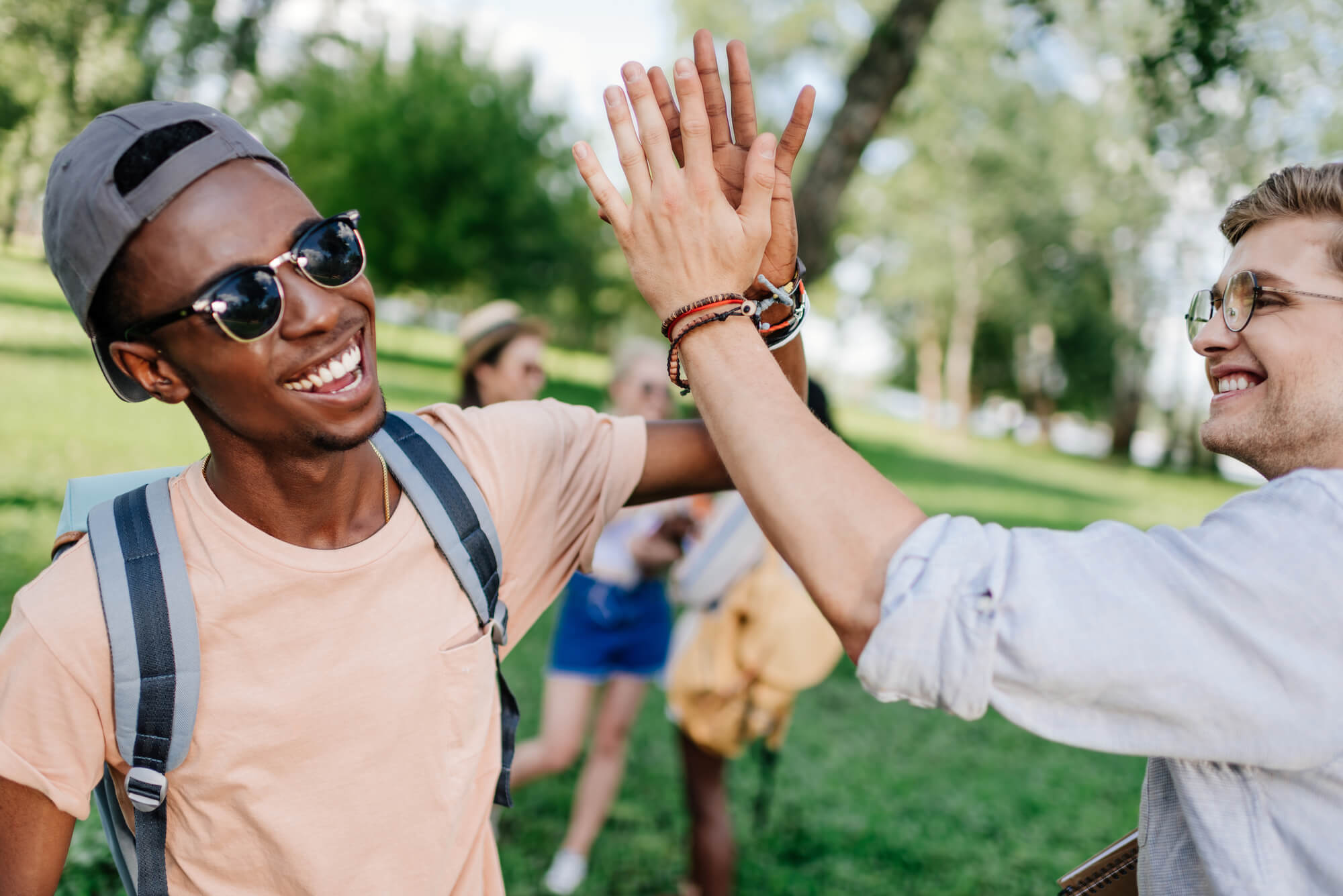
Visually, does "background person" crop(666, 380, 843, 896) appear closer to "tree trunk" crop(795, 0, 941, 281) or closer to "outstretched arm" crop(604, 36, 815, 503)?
"outstretched arm" crop(604, 36, 815, 503)

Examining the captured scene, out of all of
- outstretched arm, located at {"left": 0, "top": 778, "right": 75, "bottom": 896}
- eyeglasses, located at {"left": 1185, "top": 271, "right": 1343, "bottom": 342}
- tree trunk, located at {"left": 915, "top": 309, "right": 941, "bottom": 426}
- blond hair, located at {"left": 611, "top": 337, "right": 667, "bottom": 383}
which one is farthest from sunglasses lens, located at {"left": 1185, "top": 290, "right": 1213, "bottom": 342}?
tree trunk, located at {"left": 915, "top": 309, "right": 941, "bottom": 426}

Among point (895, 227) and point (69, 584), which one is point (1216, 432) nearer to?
point (69, 584)

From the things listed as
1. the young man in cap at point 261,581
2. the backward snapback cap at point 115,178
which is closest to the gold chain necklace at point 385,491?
the young man in cap at point 261,581

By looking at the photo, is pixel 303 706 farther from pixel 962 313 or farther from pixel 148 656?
pixel 962 313

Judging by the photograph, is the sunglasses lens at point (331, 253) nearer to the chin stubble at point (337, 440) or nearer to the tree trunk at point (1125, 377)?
the chin stubble at point (337, 440)

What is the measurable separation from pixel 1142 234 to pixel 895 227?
8772mm

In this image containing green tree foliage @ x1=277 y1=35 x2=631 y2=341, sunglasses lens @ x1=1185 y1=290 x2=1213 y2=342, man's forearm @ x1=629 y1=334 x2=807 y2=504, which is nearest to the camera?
sunglasses lens @ x1=1185 y1=290 x2=1213 y2=342

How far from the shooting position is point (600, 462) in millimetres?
2076

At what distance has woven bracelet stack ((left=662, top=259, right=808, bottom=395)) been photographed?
1.41 metres

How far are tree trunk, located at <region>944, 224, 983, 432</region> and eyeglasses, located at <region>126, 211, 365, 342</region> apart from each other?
33489mm

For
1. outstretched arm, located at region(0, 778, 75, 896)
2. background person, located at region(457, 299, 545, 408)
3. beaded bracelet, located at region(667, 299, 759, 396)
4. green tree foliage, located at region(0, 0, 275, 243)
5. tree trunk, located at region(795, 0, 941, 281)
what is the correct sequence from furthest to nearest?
1. green tree foliage, located at region(0, 0, 275, 243)
2. tree trunk, located at region(795, 0, 941, 281)
3. background person, located at region(457, 299, 545, 408)
4. outstretched arm, located at region(0, 778, 75, 896)
5. beaded bracelet, located at region(667, 299, 759, 396)

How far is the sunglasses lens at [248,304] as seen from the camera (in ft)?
5.15

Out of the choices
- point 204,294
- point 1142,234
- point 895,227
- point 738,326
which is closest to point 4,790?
point 204,294

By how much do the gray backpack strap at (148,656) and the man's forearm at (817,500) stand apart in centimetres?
98
